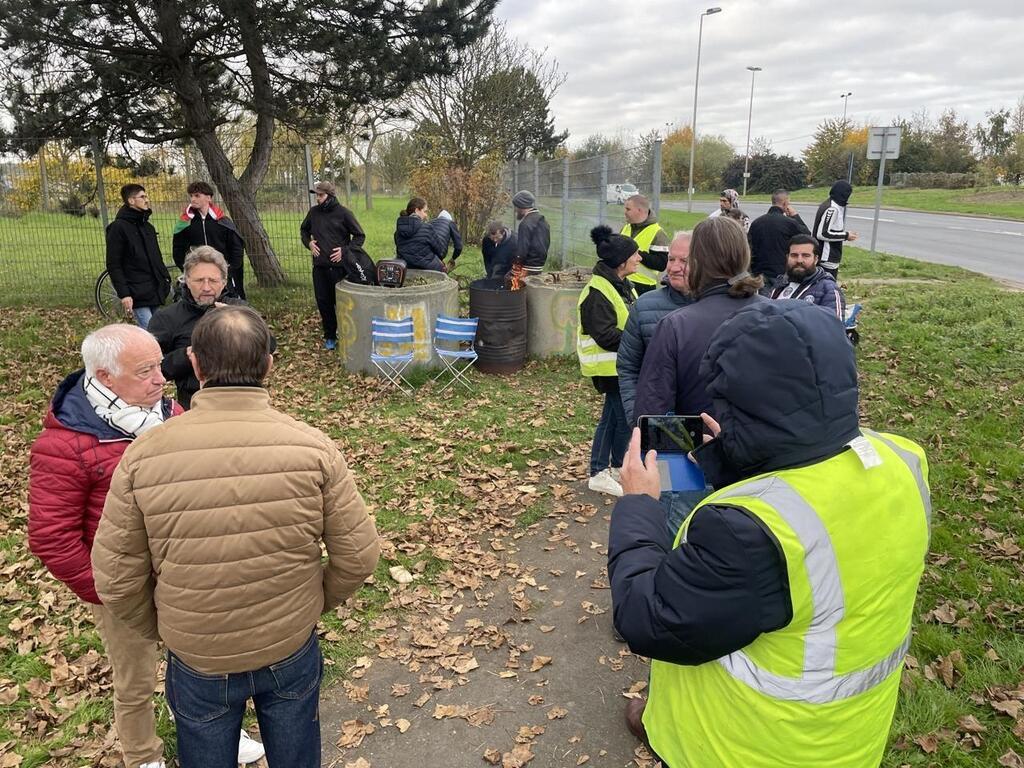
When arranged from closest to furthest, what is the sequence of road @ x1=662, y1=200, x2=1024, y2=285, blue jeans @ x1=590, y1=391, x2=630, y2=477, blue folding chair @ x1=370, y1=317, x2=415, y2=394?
blue jeans @ x1=590, y1=391, x2=630, y2=477
blue folding chair @ x1=370, y1=317, x2=415, y2=394
road @ x1=662, y1=200, x2=1024, y2=285

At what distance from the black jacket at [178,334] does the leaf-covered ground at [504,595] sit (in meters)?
1.61

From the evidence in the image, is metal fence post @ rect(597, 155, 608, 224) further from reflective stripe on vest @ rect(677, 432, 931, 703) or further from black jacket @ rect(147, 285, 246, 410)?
reflective stripe on vest @ rect(677, 432, 931, 703)

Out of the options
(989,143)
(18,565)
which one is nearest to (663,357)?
(18,565)

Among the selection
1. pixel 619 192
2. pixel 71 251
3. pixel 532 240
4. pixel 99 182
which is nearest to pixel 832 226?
pixel 619 192

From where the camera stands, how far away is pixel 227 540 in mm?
2014

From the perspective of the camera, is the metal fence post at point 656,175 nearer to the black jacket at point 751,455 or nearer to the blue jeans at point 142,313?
the blue jeans at point 142,313

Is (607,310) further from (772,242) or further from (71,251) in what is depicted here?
(71,251)

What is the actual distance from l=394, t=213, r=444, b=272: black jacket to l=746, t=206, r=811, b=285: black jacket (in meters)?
4.41

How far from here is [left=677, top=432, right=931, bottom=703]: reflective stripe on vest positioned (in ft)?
4.66

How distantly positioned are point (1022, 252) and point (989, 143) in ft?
126

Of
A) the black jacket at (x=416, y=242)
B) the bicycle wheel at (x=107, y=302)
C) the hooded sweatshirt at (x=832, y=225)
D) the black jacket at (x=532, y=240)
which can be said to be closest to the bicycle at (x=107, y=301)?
the bicycle wheel at (x=107, y=302)

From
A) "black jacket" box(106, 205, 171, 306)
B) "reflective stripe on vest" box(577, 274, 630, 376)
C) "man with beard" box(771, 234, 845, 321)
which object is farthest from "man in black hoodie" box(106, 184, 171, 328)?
"man with beard" box(771, 234, 845, 321)

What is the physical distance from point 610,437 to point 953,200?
122 ft

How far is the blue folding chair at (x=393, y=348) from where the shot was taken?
8312mm
